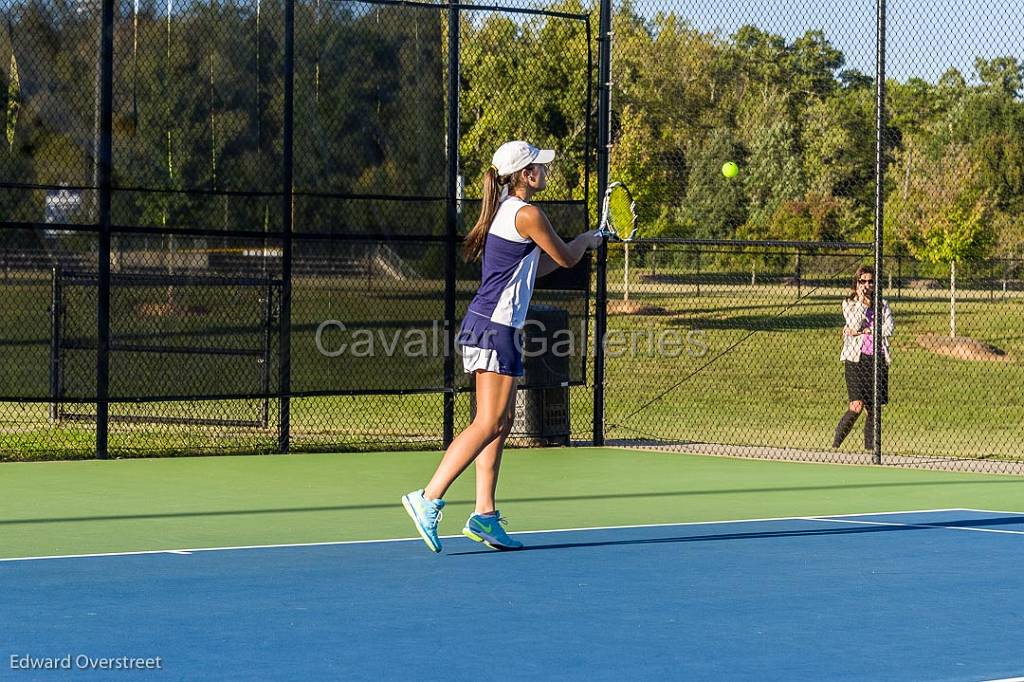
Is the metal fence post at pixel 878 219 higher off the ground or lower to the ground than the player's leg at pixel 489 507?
higher

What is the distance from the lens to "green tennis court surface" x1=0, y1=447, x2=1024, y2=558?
884 centimetres

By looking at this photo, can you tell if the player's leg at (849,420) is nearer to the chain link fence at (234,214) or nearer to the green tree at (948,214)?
the chain link fence at (234,214)

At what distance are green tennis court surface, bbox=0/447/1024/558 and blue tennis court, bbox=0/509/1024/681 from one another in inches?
23.9

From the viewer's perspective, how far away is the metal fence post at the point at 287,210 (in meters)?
12.6

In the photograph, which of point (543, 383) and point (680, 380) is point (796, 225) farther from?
point (543, 383)

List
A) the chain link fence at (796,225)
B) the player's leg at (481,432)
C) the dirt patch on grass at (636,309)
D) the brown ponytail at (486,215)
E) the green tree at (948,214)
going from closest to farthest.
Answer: the player's leg at (481,432), the brown ponytail at (486,215), the chain link fence at (796,225), the dirt patch on grass at (636,309), the green tree at (948,214)

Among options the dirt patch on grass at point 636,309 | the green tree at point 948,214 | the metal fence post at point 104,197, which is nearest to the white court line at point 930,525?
the metal fence post at point 104,197

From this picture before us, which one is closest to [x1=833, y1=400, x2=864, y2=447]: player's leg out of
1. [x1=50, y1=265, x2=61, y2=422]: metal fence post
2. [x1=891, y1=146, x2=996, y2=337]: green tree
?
[x1=50, y1=265, x2=61, y2=422]: metal fence post

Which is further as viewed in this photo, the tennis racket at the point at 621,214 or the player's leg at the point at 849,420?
the player's leg at the point at 849,420

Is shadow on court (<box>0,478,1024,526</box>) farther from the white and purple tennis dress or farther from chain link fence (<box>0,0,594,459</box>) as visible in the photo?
chain link fence (<box>0,0,594,459</box>)

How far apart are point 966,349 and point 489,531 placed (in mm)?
23438

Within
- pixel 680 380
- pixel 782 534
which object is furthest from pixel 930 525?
pixel 680 380

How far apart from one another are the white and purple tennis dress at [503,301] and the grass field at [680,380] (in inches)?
186

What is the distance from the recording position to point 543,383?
13523 mm
